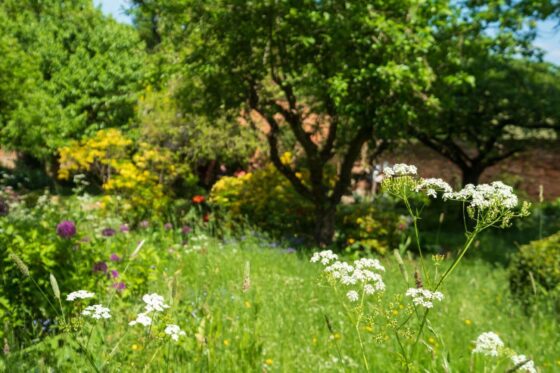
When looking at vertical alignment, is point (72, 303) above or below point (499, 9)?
below

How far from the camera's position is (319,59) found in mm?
9695

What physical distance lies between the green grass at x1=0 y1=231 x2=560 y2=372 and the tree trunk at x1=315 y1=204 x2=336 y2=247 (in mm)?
2556

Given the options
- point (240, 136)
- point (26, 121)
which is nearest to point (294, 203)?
point (240, 136)

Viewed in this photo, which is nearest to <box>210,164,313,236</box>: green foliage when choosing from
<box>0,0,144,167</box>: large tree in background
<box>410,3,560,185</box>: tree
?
<box>410,3,560,185</box>: tree

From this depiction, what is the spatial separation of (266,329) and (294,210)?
7549 millimetres

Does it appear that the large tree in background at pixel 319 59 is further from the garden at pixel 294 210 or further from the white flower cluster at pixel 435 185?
the white flower cluster at pixel 435 185

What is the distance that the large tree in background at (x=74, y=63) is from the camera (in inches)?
830

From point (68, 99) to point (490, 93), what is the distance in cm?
1702

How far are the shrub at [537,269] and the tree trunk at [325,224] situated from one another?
4.21 meters

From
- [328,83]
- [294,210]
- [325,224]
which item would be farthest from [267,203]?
[328,83]

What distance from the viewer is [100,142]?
13.3m

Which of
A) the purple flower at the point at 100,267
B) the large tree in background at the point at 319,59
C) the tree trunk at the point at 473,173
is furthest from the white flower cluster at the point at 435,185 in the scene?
the tree trunk at the point at 473,173

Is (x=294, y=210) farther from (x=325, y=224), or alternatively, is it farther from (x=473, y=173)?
(x=473, y=173)

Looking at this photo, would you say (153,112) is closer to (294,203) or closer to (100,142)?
(100,142)
